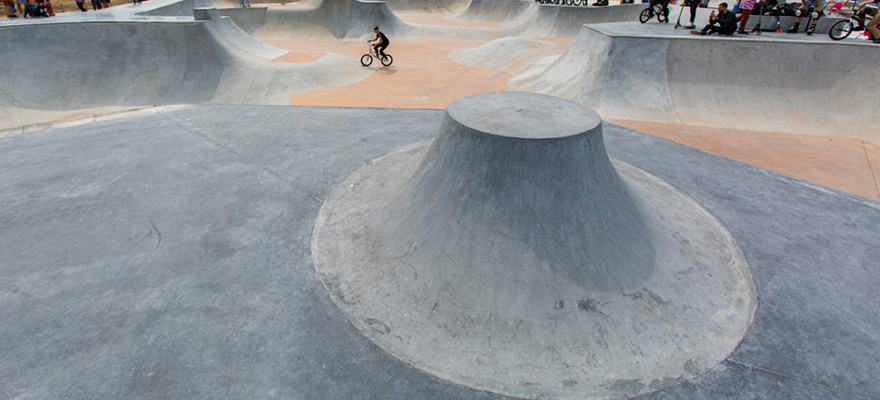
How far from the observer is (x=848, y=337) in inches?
146

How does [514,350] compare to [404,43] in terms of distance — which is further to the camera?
[404,43]

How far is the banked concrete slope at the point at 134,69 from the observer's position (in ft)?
43.2

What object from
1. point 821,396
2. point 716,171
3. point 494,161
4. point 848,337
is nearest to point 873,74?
point 716,171

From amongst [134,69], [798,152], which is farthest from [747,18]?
[134,69]

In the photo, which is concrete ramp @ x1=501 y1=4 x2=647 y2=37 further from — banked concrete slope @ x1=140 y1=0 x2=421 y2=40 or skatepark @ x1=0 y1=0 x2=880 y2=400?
skatepark @ x1=0 y1=0 x2=880 y2=400

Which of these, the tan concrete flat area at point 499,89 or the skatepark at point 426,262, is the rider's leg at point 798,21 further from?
the skatepark at point 426,262

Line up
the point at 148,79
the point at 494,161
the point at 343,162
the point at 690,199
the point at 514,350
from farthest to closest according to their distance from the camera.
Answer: the point at 148,79, the point at 343,162, the point at 690,199, the point at 494,161, the point at 514,350

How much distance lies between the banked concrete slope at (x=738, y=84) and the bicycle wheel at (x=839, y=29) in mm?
2159

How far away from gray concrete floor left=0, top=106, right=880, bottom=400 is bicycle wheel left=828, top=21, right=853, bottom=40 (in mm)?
10527

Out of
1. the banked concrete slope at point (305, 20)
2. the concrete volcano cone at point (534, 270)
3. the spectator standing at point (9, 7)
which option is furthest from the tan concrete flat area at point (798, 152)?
the spectator standing at point (9, 7)

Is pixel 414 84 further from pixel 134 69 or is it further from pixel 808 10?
pixel 808 10

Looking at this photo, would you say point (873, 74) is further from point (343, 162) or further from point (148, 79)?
point (148, 79)

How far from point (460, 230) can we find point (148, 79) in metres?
15.7

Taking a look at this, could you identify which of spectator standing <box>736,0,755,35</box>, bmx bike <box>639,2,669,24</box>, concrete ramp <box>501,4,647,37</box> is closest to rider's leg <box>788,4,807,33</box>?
spectator standing <box>736,0,755,35</box>
